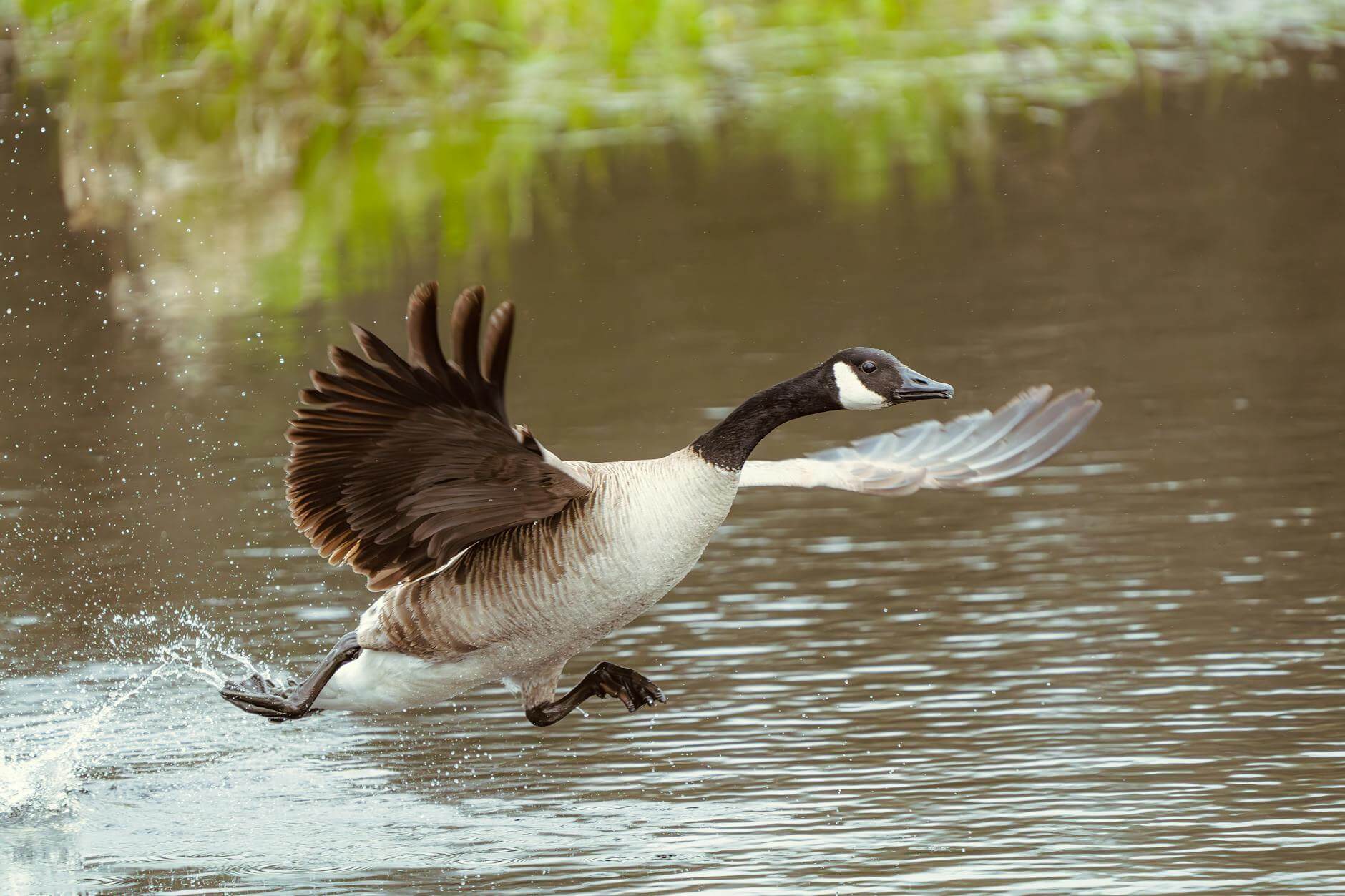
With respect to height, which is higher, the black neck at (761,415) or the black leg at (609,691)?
the black neck at (761,415)

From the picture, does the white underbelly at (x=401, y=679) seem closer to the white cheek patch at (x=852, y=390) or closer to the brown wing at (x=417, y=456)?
the brown wing at (x=417, y=456)

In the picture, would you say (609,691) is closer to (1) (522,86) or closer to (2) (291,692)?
(2) (291,692)

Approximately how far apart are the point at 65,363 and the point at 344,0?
1009 cm

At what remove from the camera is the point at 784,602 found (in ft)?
29.5

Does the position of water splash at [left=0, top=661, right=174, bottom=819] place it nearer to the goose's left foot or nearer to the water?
the water

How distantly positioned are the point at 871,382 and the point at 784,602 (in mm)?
2664

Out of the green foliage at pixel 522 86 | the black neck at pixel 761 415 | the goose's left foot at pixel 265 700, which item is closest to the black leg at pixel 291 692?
the goose's left foot at pixel 265 700

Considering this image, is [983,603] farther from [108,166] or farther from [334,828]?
[108,166]

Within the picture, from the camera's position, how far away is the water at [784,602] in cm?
665

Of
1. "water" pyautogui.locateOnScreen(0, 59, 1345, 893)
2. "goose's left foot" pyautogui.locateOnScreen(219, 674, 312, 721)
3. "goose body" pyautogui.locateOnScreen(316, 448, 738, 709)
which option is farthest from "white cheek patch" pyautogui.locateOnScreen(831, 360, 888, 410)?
"goose's left foot" pyautogui.locateOnScreen(219, 674, 312, 721)

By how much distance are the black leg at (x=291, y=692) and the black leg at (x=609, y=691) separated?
68cm

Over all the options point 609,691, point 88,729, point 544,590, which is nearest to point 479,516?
point 544,590

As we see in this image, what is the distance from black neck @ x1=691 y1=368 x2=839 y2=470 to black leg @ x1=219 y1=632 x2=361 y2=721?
1.42 meters

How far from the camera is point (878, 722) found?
7.57 metres
